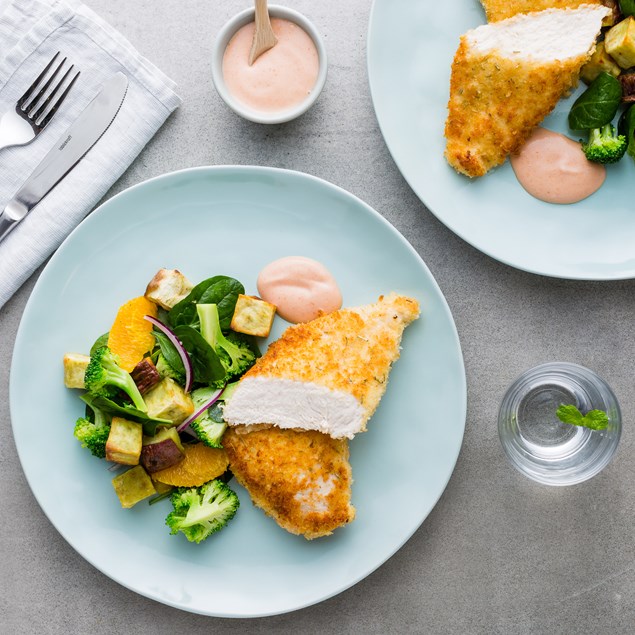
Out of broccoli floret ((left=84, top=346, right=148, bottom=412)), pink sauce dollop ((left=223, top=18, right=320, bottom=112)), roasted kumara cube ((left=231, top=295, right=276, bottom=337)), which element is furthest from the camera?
pink sauce dollop ((left=223, top=18, right=320, bottom=112))

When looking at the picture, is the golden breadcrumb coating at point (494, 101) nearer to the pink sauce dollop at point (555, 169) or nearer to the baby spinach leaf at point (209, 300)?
the pink sauce dollop at point (555, 169)

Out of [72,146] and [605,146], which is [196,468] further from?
[605,146]

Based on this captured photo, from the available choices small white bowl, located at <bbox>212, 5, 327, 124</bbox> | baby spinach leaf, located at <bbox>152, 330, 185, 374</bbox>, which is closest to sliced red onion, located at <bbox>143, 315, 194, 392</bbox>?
baby spinach leaf, located at <bbox>152, 330, 185, 374</bbox>

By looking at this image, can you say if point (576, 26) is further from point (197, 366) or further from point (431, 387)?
point (197, 366)

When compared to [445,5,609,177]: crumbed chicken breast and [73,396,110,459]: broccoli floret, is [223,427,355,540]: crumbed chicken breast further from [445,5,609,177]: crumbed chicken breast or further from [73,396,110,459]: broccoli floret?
[445,5,609,177]: crumbed chicken breast

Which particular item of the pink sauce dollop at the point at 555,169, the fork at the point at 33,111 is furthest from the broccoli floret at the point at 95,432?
the pink sauce dollop at the point at 555,169
